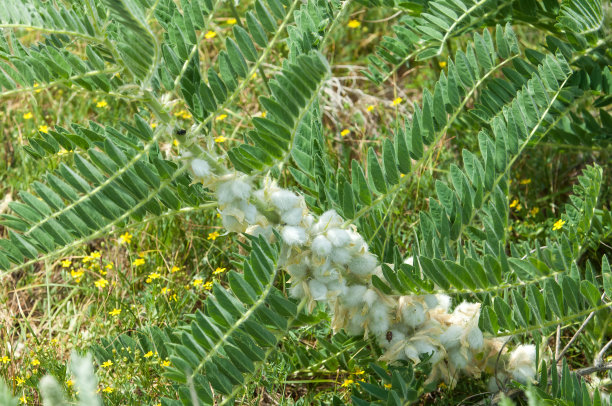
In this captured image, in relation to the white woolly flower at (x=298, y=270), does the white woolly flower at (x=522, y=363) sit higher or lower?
lower

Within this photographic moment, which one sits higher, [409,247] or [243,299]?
[243,299]

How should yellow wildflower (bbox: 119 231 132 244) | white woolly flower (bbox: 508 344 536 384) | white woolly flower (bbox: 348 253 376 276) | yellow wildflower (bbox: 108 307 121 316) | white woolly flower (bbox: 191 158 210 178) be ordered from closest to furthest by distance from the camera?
white woolly flower (bbox: 191 158 210 178) < white woolly flower (bbox: 348 253 376 276) < white woolly flower (bbox: 508 344 536 384) < yellow wildflower (bbox: 108 307 121 316) < yellow wildflower (bbox: 119 231 132 244)

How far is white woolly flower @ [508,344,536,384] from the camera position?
4.66ft

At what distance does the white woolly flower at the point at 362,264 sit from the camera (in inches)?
51.9

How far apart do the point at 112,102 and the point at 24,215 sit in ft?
5.15

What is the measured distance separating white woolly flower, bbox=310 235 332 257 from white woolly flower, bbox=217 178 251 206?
0.14 m

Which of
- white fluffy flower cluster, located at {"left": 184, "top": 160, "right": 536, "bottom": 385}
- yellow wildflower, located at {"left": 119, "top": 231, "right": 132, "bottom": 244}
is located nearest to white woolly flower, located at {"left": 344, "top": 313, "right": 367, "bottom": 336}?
white fluffy flower cluster, located at {"left": 184, "top": 160, "right": 536, "bottom": 385}

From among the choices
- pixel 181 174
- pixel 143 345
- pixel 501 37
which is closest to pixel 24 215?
pixel 181 174

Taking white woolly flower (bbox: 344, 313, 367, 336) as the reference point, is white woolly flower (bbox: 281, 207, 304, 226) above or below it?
above

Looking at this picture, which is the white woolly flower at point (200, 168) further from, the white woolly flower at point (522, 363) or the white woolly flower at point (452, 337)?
the white woolly flower at point (522, 363)

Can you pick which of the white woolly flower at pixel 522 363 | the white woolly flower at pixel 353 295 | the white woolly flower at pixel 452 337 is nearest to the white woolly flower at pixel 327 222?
the white woolly flower at pixel 353 295

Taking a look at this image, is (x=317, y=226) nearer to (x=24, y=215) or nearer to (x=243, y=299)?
(x=243, y=299)

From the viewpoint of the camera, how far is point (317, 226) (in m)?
1.27

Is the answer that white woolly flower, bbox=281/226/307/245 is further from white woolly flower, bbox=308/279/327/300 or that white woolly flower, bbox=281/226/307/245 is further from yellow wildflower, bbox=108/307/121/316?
yellow wildflower, bbox=108/307/121/316
